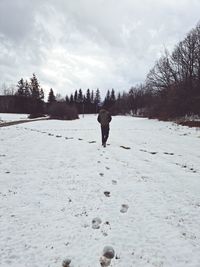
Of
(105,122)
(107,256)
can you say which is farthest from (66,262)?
(105,122)

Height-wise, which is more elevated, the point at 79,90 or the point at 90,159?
the point at 79,90

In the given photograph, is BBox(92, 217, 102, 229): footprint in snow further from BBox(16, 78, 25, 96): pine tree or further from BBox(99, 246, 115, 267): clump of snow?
BBox(16, 78, 25, 96): pine tree

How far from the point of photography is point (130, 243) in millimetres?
3729

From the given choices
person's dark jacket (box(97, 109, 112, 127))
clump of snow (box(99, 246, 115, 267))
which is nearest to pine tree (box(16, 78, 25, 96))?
person's dark jacket (box(97, 109, 112, 127))

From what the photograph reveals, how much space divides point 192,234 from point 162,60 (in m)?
46.7

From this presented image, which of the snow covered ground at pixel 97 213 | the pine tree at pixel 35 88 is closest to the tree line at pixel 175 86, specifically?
the pine tree at pixel 35 88

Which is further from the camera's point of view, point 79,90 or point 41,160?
point 79,90

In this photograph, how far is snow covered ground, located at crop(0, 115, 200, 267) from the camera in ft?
11.3

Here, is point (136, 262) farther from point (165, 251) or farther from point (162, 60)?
point (162, 60)

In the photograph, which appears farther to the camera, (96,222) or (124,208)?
(124,208)

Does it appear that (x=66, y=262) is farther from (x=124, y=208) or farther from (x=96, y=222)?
(x=124, y=208)

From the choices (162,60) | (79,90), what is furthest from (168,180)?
(79,90)

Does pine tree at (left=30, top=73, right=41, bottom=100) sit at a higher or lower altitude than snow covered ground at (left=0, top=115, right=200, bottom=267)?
higher

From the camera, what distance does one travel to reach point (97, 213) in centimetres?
472
